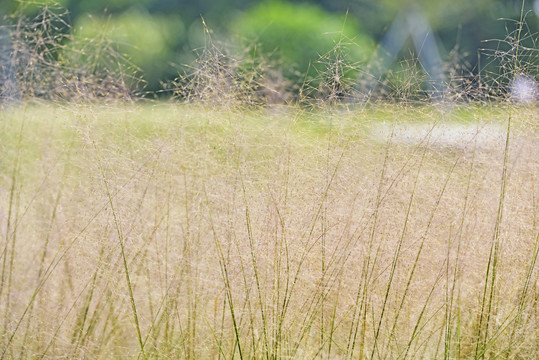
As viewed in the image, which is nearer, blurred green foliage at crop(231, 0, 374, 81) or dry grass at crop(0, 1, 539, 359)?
dry grass at crop(0, 1, 539, 359)

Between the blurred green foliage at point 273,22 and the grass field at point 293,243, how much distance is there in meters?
9.18

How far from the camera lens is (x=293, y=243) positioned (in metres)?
1.69

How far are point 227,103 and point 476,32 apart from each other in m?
18.8

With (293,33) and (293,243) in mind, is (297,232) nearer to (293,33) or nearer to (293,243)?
(293,243)

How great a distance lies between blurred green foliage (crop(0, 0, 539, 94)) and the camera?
41.3 ft

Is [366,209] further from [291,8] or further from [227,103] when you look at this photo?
[291,8]

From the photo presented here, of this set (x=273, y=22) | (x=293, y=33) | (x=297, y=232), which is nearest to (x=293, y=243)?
(x=297, y=232)

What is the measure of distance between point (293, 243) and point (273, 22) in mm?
10839

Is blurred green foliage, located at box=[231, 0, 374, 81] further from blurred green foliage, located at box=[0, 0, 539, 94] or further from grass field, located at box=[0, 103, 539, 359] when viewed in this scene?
grass field, located at box=[0, 103, 539, 359]

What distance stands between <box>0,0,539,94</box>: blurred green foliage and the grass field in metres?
9.18

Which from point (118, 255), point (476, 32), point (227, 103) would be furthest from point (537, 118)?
point (476, 32)

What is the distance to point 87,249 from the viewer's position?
1.84 meters

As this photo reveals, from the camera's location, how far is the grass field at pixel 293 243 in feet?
5.47

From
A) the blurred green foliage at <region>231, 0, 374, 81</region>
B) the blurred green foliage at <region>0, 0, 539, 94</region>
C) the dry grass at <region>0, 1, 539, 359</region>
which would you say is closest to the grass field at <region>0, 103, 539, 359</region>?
the dry grass at <region>0, 1, 539, 359</region>
